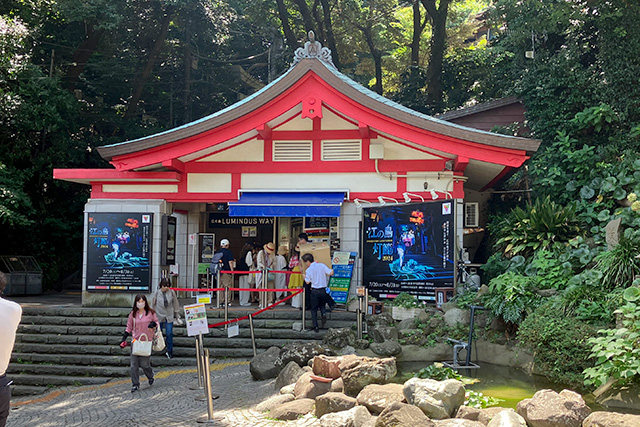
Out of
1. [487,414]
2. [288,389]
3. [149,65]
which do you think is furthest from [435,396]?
[149,65]

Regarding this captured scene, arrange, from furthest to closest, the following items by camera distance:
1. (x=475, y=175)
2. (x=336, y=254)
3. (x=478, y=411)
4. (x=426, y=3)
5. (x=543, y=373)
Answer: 1. (x=426, y=3)
2. (x=475, y=175)
3. (x=336, y=254)
4. (x=543, y=373)
5. (x=478, y=411)

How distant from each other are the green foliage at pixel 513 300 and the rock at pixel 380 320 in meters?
1.92

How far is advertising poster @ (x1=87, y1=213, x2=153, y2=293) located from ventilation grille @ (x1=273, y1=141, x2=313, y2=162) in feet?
11.1

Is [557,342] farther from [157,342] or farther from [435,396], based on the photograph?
[157,342]

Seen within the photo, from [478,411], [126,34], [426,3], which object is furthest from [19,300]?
[426,3]

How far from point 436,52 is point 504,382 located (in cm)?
1781

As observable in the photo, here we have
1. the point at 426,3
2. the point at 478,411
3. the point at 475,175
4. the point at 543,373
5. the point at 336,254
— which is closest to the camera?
the point at 478,411

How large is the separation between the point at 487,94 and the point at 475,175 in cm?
993

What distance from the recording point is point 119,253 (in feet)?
46.2

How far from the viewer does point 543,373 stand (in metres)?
9.05

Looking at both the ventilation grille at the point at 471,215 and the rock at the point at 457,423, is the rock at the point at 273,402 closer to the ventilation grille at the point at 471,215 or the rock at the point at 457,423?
the rock at the point at 457,423

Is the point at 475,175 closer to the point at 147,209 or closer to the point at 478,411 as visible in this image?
the point at 147,209

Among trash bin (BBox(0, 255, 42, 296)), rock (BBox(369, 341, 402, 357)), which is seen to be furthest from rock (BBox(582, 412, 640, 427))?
trash bin (BBox(0, 255, 42, 296))

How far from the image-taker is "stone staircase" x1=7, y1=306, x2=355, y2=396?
467 inches
